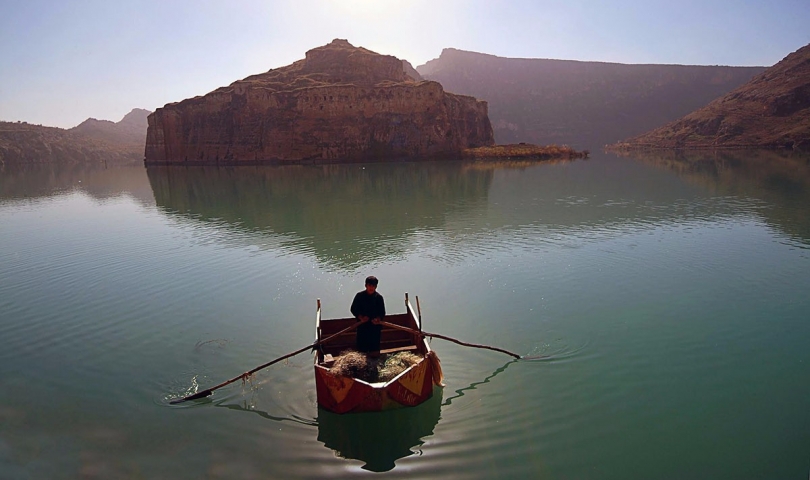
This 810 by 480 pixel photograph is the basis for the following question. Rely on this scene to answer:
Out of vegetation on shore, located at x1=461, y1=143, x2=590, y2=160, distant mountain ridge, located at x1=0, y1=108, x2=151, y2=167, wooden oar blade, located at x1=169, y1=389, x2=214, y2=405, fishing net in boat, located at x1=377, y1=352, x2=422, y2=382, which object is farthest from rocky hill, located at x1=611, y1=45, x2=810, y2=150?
distant mountain ridge, located at x1=0, y1=108, x2=151, y2=167

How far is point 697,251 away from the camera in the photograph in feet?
54.9

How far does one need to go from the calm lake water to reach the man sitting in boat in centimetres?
119

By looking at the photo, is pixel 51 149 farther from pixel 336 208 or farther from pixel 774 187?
pixel 774 187

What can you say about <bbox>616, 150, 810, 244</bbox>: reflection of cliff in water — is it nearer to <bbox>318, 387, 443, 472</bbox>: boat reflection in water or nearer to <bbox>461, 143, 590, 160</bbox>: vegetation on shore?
<bbox>318, 387, 443, 472</bbox>: boat reflection in water

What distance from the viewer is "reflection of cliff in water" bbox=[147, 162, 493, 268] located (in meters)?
19.1

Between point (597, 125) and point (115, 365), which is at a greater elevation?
point (597, 125)

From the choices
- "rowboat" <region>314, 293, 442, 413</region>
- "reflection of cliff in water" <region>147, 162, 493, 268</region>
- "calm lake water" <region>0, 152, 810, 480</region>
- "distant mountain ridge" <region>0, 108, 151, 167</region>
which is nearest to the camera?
"calm lake water" <region>0, 152, 810, 480</region>

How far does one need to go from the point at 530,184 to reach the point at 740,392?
116 ft

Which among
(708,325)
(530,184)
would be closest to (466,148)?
(530,184)

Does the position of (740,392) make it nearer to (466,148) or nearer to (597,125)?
(466,148)

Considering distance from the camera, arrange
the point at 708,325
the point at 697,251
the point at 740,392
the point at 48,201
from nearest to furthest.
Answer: the point at 740,392, the point at 708,325, the point at 697,251, the point at 48,201

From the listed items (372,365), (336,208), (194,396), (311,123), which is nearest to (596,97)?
(311,123)

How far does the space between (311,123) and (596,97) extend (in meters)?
141

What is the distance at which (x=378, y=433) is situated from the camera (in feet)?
23.3
